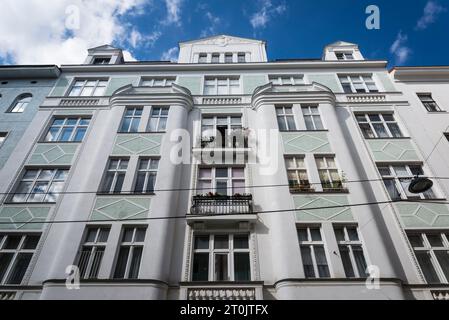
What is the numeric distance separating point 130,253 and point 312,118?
1126 centimetres

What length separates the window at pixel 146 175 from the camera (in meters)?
12.0

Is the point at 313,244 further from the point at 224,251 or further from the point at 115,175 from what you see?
the point at 115,175

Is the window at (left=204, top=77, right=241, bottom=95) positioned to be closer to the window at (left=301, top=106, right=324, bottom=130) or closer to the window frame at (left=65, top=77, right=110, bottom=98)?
the window at (left=301, top=106, right=324, bottom=130)

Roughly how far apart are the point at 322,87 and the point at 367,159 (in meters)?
5.40

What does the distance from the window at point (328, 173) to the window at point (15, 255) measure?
12147mm

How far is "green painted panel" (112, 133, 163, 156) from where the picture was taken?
13234 millimetres

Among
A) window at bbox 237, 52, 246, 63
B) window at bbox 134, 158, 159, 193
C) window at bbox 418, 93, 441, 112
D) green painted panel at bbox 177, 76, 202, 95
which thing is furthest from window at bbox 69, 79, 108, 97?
window at bbox 418, 93, 441, 112

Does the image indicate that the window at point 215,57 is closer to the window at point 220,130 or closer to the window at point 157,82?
the window at point 157,82

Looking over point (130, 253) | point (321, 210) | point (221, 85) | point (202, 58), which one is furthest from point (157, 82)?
point (321, 210)

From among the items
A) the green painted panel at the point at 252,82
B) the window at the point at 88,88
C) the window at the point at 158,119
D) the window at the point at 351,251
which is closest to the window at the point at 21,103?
the window at the point at 88,88

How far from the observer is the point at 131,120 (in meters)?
15.0

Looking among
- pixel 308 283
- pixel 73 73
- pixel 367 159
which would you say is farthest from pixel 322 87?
pixel 73 73

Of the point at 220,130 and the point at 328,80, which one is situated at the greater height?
the point at 328,80
